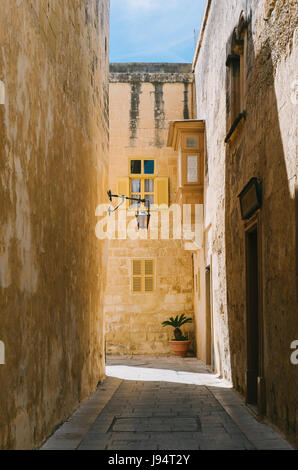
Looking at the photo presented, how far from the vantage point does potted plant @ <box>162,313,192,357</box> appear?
15.4m

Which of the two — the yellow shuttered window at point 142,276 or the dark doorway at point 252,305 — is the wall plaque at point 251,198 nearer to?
the dark doorway at point 252,305

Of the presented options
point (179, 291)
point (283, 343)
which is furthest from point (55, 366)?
point (179, 291)

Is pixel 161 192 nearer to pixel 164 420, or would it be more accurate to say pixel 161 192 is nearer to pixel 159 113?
pixel 159 113

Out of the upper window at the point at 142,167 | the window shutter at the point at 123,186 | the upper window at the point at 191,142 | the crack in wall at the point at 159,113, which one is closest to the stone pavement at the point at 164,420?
the upper window at the point at 191,142

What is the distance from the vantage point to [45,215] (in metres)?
5.35

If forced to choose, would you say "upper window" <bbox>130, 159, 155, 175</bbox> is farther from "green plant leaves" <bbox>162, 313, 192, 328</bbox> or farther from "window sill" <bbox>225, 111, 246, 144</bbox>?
"window sill" <bbox>225, 111, 246, 144</bbox>

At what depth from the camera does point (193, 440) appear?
5.19m

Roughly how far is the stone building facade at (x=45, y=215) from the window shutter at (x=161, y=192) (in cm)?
753

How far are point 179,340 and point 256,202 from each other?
9.91 metres

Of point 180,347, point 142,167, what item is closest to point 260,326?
point 180,347

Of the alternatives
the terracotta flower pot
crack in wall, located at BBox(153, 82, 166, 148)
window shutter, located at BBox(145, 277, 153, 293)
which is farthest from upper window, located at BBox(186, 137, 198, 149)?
the terracotta flower pot

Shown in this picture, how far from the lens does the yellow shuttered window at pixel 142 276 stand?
1622 centimetres

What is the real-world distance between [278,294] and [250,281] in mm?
1837
